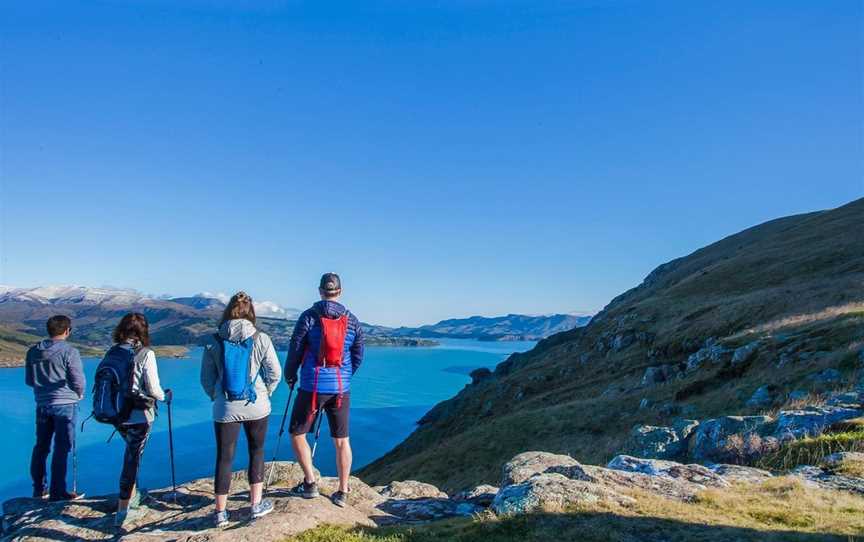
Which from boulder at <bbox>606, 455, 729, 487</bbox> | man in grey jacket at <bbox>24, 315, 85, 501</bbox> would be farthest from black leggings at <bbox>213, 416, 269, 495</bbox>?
boulder at <bbox>606, 455, 729, 487</bbox>

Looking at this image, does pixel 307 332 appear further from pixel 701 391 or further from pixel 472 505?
pixel 701 391

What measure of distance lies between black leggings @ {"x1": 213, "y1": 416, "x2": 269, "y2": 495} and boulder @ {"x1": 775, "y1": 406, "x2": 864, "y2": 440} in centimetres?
1183

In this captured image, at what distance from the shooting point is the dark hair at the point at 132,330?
838 centimetres

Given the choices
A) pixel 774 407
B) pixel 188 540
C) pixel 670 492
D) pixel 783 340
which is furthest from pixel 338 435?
pixel 783 340

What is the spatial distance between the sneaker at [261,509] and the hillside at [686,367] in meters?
12.9

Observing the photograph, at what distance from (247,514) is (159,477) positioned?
7029 cm

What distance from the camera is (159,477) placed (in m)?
65.8

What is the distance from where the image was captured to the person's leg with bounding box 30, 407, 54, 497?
10.1m

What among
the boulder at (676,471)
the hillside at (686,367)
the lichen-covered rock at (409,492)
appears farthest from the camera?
the hillside at (686,367)

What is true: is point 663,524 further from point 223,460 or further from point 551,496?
point 223,460

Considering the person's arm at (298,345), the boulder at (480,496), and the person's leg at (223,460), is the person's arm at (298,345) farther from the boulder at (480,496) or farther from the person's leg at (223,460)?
Answer: the boulder at (480,496)

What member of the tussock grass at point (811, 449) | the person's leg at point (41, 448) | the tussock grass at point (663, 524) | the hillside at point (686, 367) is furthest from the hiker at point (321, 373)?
the hillside at point (686, 367)

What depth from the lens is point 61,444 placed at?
393 inches

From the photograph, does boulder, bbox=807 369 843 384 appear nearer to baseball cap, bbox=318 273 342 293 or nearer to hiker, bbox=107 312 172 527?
baseball cap, bbox=318 273 342 293
